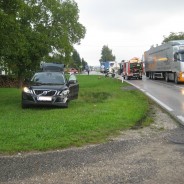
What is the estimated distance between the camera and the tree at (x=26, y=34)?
18531mm

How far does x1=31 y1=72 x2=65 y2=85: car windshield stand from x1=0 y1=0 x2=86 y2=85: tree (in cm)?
268

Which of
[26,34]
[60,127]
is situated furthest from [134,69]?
[60,127]

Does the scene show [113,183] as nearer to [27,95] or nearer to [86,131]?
[86,131]

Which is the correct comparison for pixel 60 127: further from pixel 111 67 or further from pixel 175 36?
pixel 175 36

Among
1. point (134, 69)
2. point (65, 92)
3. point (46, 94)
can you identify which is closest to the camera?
point (46, 94)

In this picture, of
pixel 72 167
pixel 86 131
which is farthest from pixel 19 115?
pixel 72 167

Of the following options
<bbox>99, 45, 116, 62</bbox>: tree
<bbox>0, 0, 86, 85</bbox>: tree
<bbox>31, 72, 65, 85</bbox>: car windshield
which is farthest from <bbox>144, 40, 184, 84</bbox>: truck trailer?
<bbox>99, 45, 116, 62</bbox>: tree

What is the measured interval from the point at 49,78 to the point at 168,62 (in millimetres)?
24916

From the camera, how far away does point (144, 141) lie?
863cm

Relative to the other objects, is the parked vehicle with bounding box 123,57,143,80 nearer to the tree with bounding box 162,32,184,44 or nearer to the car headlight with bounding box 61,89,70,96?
the car headlight with bounding box 61,89,70,96

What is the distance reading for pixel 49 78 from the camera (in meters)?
16.7

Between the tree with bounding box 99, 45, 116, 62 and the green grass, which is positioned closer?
the green grass

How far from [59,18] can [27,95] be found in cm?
4258

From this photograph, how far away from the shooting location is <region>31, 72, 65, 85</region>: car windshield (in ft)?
53.9
